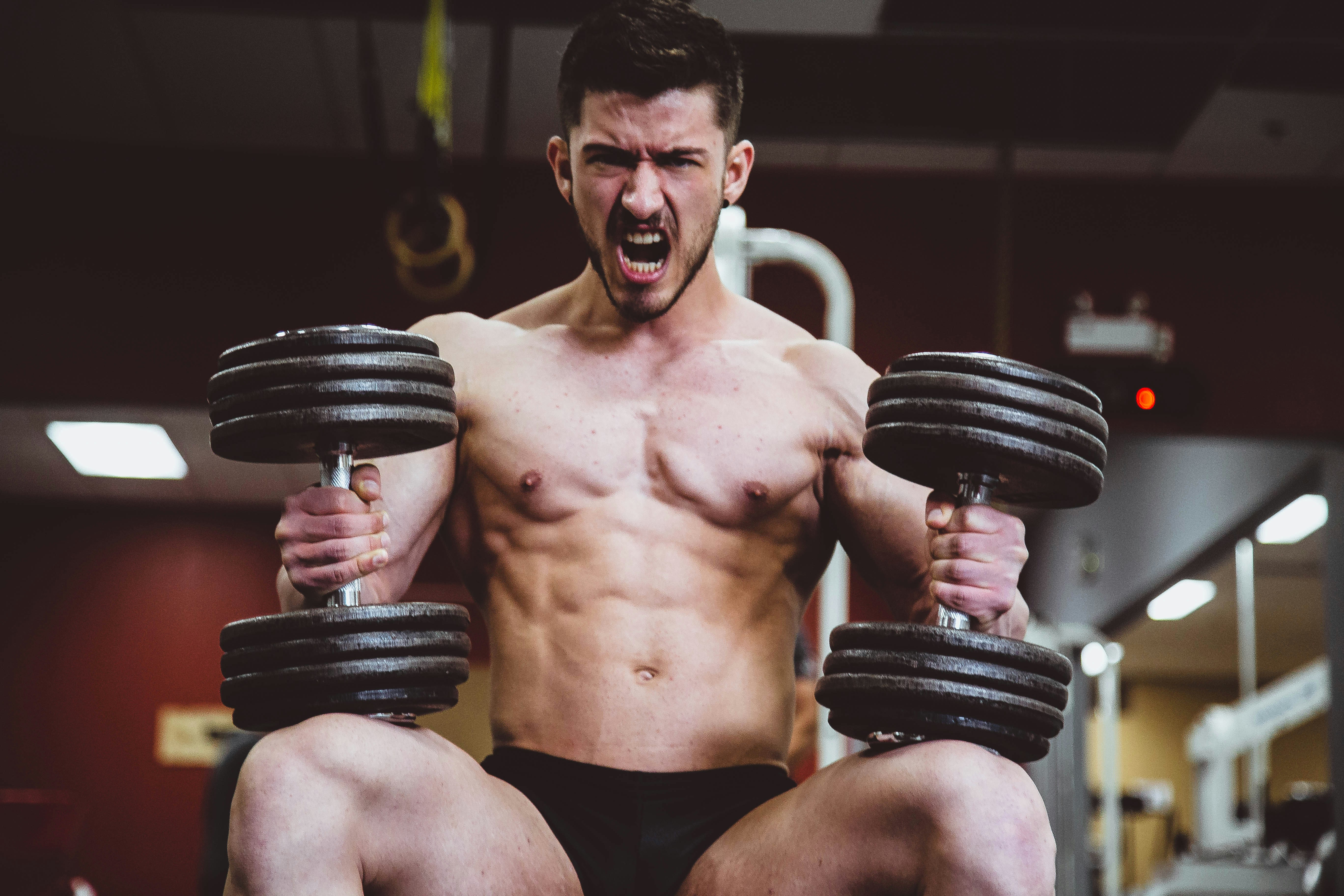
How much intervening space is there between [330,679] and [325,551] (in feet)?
0.57

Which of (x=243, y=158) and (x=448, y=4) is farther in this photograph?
(x=243, y=158)

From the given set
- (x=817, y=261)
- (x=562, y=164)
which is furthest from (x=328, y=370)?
(x=817, y=261)

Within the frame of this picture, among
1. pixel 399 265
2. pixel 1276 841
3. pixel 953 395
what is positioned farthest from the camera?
pixel 1276 841

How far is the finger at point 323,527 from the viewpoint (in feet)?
5.42

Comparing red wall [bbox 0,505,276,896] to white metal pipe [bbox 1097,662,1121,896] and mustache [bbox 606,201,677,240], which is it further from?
mustache [bbox 606,201,677,240]

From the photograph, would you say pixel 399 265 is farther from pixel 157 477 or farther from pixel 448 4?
pixel 157 477

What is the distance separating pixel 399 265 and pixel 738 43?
59.5 inches

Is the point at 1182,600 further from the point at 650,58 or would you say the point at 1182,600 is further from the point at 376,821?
the point at 376,821

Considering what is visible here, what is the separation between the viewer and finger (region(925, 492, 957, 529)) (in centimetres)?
171

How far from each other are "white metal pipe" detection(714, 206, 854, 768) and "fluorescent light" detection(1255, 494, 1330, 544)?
3.58 m

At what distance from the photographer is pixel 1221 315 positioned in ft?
18.1

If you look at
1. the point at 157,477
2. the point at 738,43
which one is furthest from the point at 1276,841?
the point at 157,477

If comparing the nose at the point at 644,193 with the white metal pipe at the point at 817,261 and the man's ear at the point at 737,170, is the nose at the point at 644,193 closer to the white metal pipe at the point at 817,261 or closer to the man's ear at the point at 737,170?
the man's ear at the point at 737,170

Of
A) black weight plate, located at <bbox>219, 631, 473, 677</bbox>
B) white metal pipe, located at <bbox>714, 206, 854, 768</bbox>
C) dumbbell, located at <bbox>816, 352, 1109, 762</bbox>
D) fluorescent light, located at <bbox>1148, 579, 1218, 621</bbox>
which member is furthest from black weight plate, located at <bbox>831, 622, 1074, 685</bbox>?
fluorescent light, located at <bbox>1148, 579, 1218, 621</bbox>
